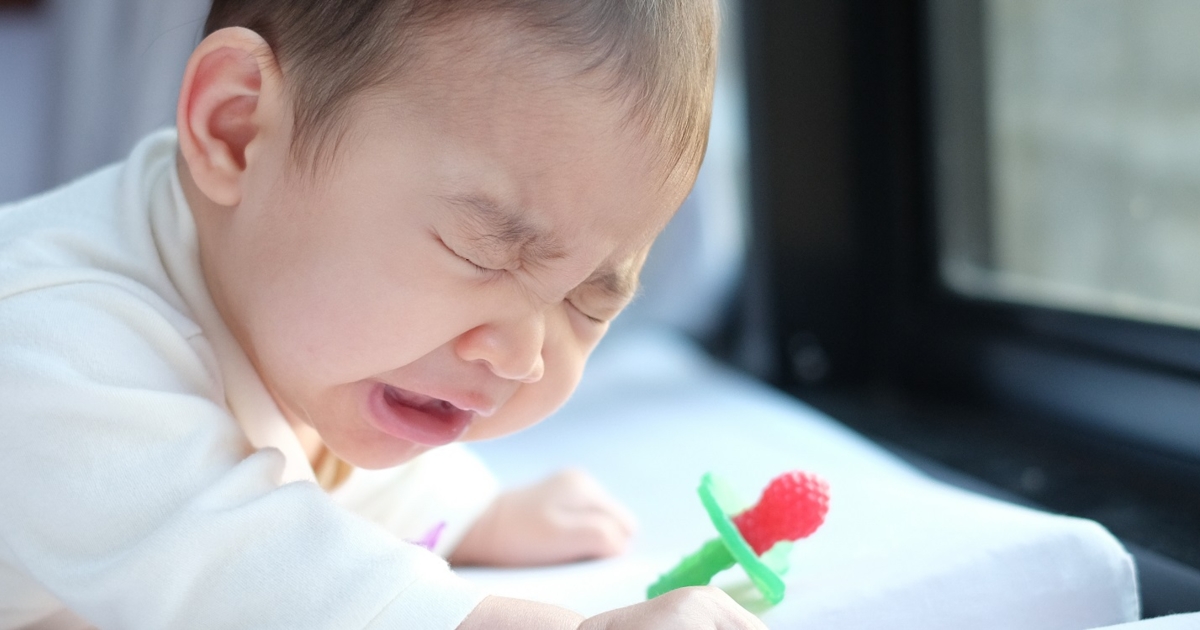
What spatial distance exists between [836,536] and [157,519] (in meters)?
0.44

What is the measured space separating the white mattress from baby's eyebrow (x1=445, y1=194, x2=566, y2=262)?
0.69 ft

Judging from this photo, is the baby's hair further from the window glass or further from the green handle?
the window glass

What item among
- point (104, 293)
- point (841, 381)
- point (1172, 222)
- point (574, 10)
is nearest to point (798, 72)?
point (841, 381)

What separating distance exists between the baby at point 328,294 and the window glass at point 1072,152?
Answer: 1.82 ft

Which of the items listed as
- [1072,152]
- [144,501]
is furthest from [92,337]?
[1072,152]

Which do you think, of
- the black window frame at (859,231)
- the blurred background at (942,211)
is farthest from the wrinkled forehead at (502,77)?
the black window frame at (859,231)

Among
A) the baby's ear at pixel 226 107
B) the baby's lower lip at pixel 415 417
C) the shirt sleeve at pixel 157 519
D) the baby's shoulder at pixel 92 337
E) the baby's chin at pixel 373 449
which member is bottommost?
the baby's chin at pixel 373 449

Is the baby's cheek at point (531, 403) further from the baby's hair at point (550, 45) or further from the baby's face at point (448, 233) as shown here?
the baby's hair at point (550, 45)

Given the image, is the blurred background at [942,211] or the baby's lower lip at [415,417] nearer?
the baby's lower lip at [415,417]

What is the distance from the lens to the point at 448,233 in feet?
1.91

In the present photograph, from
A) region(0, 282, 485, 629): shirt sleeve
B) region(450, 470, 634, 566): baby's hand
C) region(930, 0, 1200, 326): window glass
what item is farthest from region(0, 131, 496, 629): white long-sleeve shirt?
region(930, 0, 1200, 326): window glass

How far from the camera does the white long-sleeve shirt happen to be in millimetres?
519

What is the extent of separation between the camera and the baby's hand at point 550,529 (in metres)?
0.81

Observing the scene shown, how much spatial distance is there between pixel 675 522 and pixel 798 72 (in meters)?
0.67
